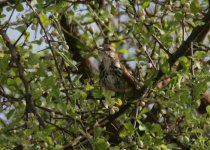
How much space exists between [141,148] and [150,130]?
190 mm

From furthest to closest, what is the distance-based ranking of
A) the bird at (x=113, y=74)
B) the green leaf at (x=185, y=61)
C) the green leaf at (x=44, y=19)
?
the bird at (x=113, y=74)
the green leaf at (x=185, y=61)
the green leaf at (x=44, y=19)

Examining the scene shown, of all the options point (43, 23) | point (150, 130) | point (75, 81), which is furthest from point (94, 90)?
point (43, 23)

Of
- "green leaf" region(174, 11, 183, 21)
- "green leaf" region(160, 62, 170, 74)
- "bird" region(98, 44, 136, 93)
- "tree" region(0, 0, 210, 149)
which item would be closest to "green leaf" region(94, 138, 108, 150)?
"tree" region(0, 0, 210, 149)

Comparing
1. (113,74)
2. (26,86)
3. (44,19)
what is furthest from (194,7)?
(113,74)

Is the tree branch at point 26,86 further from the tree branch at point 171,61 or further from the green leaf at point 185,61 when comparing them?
the green leaf at point 185,61

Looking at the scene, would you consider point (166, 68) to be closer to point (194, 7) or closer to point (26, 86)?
point (194, 7)

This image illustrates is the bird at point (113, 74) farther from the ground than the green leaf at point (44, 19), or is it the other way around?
the green leaf at point (44, 19)

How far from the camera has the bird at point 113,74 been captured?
3572 millimetres

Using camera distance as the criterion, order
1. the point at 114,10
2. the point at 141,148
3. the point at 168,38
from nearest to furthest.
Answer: the point at 141,148, the point at 168,38, the point at 114,10

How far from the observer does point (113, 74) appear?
3797mm

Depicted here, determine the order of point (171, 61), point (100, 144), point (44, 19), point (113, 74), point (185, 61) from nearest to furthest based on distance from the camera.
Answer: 1. point (100, 144)
2. point (44, 19)
3. point (185, 61)
4. point (171, 61)
5. point (113, 74)

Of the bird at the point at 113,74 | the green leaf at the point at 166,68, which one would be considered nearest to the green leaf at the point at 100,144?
the green leaf at the point at 166,68

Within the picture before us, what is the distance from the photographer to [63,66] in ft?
9.87

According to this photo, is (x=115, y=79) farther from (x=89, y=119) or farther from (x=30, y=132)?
(x=30, y=132)
